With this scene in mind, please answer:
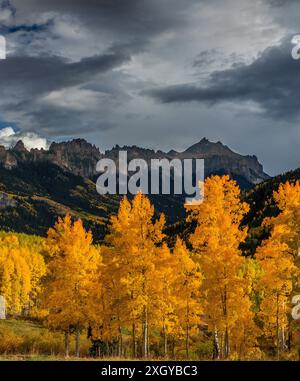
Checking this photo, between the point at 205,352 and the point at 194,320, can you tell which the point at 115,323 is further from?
the point at 205,352

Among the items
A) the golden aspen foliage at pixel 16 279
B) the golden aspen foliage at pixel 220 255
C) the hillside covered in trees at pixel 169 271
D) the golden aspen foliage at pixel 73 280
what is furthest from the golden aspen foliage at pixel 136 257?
the golden aspen foliage at pixel 16 279

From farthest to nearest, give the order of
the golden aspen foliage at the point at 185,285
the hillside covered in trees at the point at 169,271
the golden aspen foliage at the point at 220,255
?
the golden aspen foliage at the point at 185,285 → the golden aspen foliage at the point at 220,255 → the hillside covered in trees at the point at 169,271

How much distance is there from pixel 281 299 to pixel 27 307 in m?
108

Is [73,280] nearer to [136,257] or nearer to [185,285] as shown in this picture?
[185,285]

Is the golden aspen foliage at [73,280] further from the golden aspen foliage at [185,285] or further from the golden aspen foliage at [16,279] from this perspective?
the golden aspen foliage at [16,279]

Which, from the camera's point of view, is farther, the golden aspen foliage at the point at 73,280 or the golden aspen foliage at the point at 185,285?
the golden aspen foliage at the point at 185,285

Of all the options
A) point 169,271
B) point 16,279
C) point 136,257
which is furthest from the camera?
point 16,279

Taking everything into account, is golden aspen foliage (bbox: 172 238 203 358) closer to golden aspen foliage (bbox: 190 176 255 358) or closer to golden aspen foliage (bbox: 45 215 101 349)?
golden aspen foliage (bbox: 45 215 101 349)

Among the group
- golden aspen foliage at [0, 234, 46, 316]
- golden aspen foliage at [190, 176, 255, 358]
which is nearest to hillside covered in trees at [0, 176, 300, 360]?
golden aspen foliage at [190, 176, 255, 358]

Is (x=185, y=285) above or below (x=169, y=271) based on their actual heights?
below

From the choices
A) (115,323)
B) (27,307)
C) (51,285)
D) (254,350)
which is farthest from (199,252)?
(27,307)

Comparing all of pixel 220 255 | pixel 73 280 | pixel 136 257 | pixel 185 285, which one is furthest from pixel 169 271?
pixel 73 280

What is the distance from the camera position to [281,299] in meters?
49.0

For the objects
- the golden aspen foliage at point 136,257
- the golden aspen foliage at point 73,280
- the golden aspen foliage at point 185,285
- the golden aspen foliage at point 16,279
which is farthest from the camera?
the golden aspen foliage at point 16,279
